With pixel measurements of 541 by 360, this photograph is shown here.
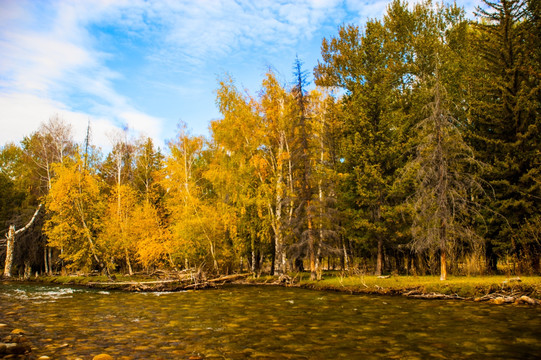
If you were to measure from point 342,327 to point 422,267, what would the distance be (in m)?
15.8

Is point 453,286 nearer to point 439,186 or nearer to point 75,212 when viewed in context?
point 439,186

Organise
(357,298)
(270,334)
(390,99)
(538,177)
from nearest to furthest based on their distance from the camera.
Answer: (270,334)
(357,298)
(538,177)
(390,99)

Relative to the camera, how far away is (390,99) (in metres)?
27.8

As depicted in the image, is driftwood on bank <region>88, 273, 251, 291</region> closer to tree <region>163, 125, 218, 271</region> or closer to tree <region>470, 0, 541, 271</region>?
tree <region>163, 125, 218, 271</region>

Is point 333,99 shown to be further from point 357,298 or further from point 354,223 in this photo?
point 357,298

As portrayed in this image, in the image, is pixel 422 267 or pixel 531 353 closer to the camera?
pixel 531 353

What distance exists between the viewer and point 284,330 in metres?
9.69

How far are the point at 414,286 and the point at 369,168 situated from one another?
9735mm

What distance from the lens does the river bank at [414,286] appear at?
13.7 metres

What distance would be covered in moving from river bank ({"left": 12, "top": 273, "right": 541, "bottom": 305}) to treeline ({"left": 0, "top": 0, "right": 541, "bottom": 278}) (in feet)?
6.28

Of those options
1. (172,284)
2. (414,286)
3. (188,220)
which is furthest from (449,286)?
(188,220)

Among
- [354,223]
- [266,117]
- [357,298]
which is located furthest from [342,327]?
[266,117]

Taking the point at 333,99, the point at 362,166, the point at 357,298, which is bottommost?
the point at 357,298

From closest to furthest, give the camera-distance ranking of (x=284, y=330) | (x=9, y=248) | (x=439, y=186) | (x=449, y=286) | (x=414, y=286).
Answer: (x=284, y=330) → (x=449, y=286) → (x=414, y=286) → (x=439, y=186) → (x=9, y=248)
